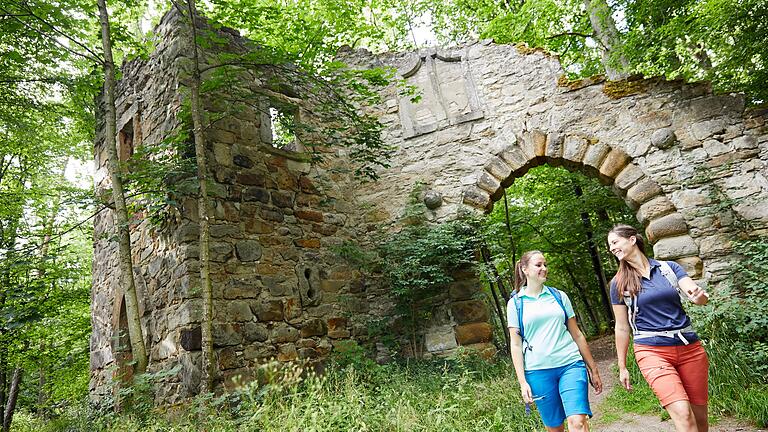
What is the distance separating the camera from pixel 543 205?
1077cm

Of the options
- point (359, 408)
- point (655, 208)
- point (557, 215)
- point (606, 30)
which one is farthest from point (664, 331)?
point (557, 215)

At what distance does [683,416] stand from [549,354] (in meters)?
0.64

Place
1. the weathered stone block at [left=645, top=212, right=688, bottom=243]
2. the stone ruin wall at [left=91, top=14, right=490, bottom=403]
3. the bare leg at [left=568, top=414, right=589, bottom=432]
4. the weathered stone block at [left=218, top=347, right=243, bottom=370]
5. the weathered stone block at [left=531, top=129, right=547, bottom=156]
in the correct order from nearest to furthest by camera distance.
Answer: the bare leg at [left=568, top=414, right=589, bottom=432] → the weathered stone block at [left=218, top=347, right=243, bottom=370] → the stone ruin wall at [left=91, top=14, right=490, bottom=403] → the weathered stone block at [left=645, top=212, right=688, bottom=243] → the weathered stone block at [left=531, top=129, right=547, bottom=156]

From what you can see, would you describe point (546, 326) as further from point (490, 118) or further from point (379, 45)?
point (379, 45)

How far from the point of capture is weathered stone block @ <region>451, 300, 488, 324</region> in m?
5.80

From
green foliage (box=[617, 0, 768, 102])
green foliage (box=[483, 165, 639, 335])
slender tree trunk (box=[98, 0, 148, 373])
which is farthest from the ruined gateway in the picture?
green foliage (box=[483, 165, 639, 335])

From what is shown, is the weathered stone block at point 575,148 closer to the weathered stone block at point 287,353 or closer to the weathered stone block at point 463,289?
the weathered stone block at point 463,289

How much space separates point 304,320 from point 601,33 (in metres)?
6.86

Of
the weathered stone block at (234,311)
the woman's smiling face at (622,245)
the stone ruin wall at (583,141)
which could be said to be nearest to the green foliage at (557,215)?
the stone ruin wall at (583,141)

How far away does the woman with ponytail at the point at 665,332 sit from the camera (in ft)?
7.33

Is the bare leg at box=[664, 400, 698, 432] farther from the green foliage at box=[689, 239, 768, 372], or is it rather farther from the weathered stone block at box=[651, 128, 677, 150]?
the weathered stone block at box=[651, 128, 677, 150]

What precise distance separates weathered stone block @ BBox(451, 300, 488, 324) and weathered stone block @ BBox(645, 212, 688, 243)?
7.22ft

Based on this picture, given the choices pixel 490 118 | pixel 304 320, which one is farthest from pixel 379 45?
pixel 304 320

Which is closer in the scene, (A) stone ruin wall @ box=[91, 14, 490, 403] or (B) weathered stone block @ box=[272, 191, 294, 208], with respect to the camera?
(A) stone ruin wall @ box=[91, 14, 490, 403]
